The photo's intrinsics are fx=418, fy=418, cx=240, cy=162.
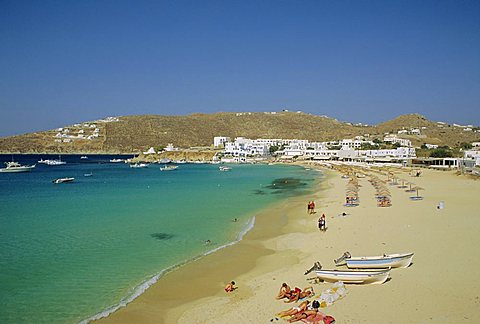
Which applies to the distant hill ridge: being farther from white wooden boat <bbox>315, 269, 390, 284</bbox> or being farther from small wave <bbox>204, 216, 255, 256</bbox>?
white wooden boat <bbox>315, 269, 390, 284</bbox>

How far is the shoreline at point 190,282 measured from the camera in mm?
9594

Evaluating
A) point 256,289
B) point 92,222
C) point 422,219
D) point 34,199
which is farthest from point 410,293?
point 34,199

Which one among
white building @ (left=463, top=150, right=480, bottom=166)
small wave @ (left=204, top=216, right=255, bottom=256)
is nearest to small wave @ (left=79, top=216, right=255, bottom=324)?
small wave @ (left=204, top=216, right=255, bottom=256)

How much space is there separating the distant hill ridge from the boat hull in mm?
132287

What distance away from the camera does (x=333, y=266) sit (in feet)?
39.6

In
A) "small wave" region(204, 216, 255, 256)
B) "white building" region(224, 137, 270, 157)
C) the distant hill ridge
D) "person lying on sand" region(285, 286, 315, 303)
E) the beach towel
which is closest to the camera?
the beach towel

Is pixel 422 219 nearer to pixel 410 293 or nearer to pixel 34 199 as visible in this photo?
pixel 410 293

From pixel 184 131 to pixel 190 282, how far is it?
14615cm

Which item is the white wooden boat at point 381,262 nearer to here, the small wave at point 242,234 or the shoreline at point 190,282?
the shoreline at point 190,282

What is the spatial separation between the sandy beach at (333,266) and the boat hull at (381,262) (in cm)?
20

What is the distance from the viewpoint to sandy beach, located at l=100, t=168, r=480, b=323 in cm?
888

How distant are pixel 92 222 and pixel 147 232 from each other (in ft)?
15.9

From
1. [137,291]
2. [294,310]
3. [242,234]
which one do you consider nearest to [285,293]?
[294,310]

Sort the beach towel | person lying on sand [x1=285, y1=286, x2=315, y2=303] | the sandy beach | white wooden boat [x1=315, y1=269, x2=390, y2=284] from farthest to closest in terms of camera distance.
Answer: white wooden boat [x1=315, y1=269, x2=390, y2=284]
person lying on sand [x1=285, y1=286, x2=315, y2=303]
the sandy beach
the beach towel
